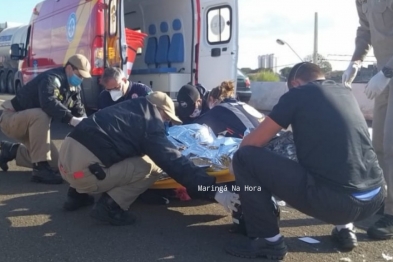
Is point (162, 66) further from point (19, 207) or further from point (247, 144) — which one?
point (247, 144)

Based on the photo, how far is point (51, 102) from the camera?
5.16 meters

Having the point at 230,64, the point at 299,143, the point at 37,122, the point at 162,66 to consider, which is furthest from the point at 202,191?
the point at 162,66

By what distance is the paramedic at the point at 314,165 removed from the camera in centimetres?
308

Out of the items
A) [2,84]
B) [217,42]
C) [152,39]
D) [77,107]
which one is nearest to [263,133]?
[77,107]

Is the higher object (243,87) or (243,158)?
(243,158)

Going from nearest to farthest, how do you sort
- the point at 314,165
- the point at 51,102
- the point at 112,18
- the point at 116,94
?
1. the point at 314,165
2. the point at 51,102
3. the point at 116,94
4. the point at 112,18

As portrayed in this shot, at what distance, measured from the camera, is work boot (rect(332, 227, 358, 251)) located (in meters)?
3.50

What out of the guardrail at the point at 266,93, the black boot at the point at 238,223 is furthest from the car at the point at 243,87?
the black boot at the point at 238,223

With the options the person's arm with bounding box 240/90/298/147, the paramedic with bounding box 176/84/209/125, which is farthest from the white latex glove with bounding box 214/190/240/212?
the paramedic with bounding box 176/84/209/125

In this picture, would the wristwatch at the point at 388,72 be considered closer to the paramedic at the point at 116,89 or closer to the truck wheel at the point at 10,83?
the paramedic at the point at 116,89

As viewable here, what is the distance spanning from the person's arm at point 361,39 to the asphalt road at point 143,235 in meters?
1.45

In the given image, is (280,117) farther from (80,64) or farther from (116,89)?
(116,89)

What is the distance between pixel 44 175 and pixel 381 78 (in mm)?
3267

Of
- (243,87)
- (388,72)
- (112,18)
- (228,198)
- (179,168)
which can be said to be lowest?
(243,87)
